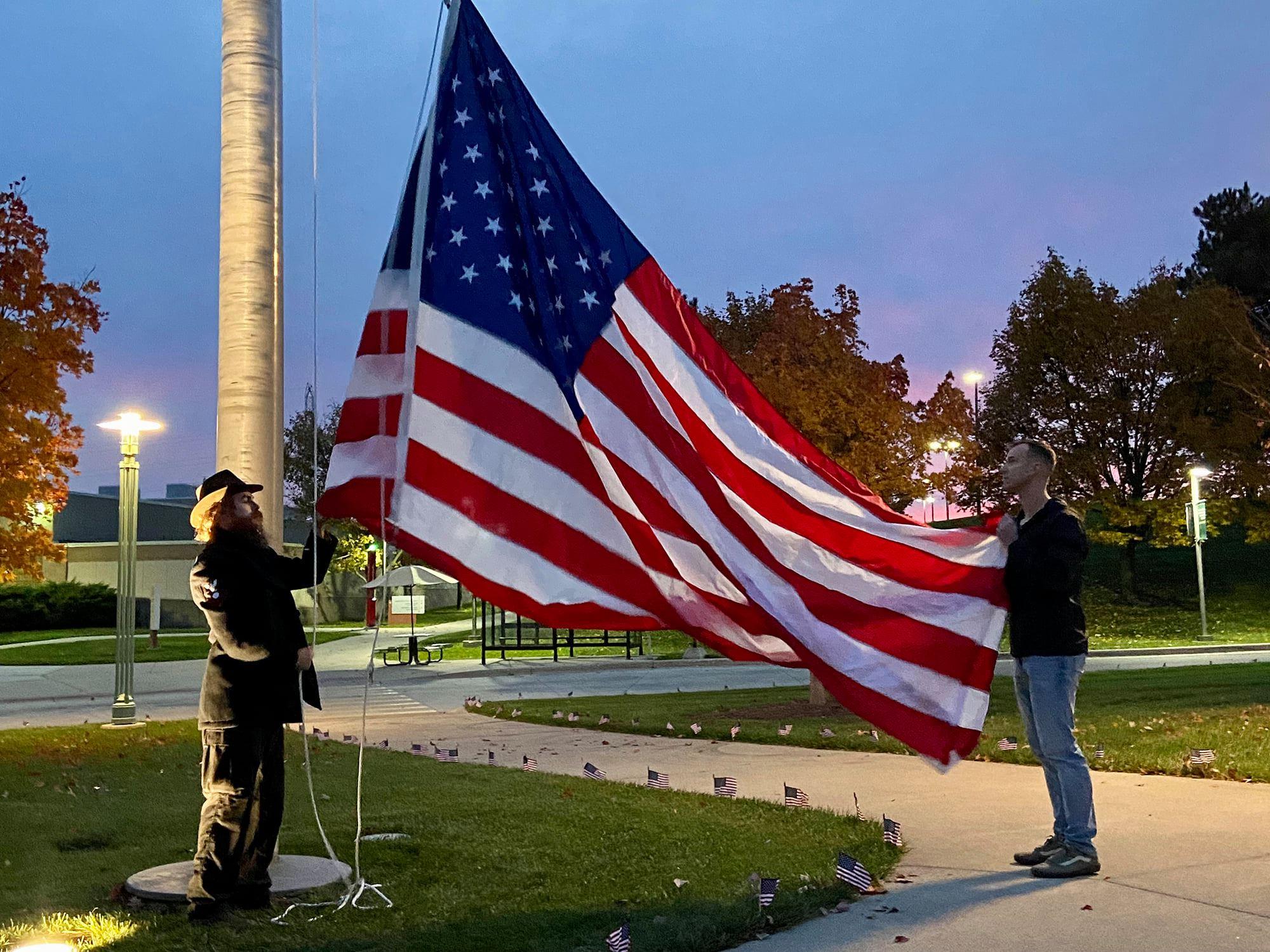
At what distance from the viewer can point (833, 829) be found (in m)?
6.93

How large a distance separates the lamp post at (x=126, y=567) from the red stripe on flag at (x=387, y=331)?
34.6 ft

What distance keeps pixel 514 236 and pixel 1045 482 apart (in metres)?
3.01

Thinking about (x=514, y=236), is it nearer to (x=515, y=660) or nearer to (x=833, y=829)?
(x=833, y=829)

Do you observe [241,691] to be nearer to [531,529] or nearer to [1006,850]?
[531,529]

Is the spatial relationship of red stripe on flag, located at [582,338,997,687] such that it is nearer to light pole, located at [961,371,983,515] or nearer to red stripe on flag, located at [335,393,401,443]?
red stripe on flag, located at [335,393,401,443]

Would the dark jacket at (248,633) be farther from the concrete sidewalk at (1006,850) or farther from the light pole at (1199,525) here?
the light pole at (1199,525)

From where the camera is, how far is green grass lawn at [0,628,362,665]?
28922 mm

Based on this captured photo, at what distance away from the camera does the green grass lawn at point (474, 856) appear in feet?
16.4

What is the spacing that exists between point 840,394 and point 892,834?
1119cm

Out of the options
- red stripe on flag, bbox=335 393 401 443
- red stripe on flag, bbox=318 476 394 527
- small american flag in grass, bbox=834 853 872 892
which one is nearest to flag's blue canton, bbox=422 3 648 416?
red stripe on flag, bbox=335 393 401 443

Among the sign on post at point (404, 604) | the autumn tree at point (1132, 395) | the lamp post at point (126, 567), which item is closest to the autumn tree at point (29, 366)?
the lamp post at point (126, 567)

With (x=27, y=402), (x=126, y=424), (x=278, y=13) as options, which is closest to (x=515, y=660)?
(x=27, y=402)

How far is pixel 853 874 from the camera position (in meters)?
A: 5.61

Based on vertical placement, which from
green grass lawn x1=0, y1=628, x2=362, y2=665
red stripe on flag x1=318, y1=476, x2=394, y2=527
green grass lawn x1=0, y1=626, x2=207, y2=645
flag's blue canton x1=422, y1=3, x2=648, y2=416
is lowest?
green grass lawn x1=0, y1=628, x2=362, y2=665
